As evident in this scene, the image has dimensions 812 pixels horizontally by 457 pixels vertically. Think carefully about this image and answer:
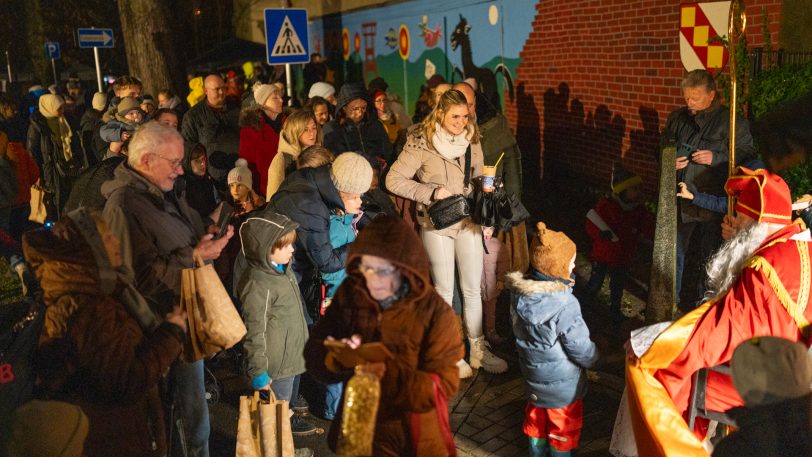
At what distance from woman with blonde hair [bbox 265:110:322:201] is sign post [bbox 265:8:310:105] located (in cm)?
393

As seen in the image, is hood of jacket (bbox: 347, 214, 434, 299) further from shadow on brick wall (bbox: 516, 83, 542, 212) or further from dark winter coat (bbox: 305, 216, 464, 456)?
shadow on brick wall (bbox: 516, 83, 542, 212)

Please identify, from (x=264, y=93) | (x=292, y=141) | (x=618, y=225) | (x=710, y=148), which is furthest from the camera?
(x=264, y=93)

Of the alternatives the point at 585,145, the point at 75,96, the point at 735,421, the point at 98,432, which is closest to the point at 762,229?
the point at 735,421

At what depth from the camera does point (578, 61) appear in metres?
11.9

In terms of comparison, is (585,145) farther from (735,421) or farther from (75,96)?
(75,96)

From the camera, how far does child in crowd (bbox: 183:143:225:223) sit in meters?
6.88

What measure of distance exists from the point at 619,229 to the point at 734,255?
2.53 meters

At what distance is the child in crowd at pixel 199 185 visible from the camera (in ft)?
22.6

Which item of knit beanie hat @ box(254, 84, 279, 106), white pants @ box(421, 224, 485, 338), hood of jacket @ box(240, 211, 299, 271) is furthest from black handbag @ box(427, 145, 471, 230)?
knit beanie hat @ box(254, 84, 279, 106)

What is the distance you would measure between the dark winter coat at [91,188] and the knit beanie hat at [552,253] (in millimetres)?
2907

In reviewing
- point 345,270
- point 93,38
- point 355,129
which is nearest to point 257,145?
point 355,129

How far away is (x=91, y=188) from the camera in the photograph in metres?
5.43

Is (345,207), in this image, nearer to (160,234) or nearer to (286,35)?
(160,234)

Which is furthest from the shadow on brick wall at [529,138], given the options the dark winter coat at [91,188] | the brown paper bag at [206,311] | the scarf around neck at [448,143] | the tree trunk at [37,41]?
the tree trunk at [37,41]
